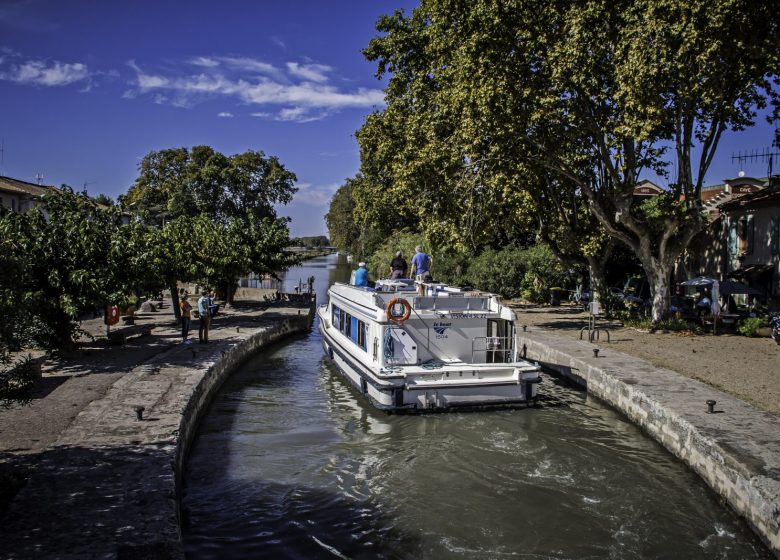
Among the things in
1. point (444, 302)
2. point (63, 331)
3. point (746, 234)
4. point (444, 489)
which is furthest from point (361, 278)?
point (746, 234)

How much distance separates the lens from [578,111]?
1938cm

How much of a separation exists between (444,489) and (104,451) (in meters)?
5.06

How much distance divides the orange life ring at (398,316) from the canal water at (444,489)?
214 centimetres

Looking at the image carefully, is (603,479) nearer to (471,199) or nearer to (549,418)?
(549,418)

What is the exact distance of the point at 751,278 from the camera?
982 inches

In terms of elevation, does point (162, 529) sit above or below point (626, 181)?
below

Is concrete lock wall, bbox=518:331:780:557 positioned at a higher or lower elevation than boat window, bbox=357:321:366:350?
lower

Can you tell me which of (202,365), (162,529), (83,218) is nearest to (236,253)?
(83,218)

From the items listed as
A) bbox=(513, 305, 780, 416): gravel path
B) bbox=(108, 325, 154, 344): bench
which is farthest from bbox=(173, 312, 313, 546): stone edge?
bbox=(513, 305, 780, 416): gravel path

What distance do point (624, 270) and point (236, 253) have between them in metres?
21.2

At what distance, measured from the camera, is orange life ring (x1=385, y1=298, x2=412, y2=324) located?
527 inches

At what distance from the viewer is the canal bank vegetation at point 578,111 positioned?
54.7ft

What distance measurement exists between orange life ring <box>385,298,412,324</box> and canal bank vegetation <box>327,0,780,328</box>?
8651mm

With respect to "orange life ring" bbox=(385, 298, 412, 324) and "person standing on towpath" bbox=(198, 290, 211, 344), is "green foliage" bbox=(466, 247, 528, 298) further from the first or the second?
"orange life ring" bbox=(385, 298, 412, 324)
